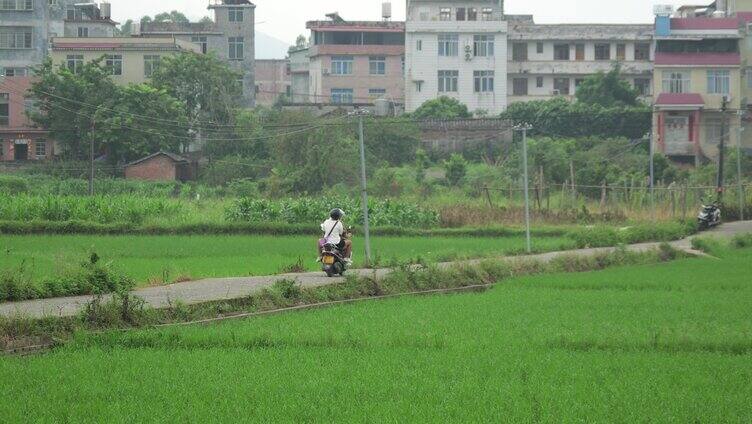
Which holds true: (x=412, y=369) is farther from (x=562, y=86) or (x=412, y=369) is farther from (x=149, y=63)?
(x=562, y=86)

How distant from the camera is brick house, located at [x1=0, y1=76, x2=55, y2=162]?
2438 inches

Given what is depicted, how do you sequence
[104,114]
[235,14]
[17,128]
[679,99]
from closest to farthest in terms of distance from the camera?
1. [104,114]
2. [17,128]
3. [679,99]
4. [235,14]

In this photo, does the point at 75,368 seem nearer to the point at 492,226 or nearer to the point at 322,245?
the point at 322,245

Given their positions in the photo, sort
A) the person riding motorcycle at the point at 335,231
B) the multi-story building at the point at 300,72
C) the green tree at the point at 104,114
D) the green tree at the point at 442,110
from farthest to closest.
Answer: the multi-story building at the point at 300,72 < the green tree at the point at 442,110 < the green tree at the point at 104,114 < the person riding motorcycle at the point at 335,231

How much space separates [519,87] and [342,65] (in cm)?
Result: 1073

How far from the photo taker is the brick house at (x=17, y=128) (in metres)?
61.9

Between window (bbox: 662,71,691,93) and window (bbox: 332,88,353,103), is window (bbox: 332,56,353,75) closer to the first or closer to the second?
window (bbox: 332,88,353,103)

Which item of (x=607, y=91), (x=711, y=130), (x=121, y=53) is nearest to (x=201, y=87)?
(x=121, y=53)

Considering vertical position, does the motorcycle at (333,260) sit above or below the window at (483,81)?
below

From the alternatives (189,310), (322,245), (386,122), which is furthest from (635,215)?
(189,310)

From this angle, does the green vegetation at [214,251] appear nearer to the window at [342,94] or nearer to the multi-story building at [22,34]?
the multi-story building at [22,34]

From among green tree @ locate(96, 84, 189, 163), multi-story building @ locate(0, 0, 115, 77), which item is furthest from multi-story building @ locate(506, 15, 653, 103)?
multi-story building @ locate(0, 0, 115, 77)

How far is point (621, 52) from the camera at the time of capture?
7262cm

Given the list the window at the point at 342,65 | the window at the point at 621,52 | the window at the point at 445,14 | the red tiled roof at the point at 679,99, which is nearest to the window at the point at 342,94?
the window at the point at 342,65
